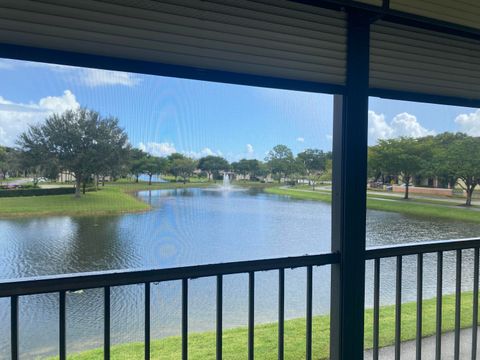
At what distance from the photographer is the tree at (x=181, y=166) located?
56.2 inches

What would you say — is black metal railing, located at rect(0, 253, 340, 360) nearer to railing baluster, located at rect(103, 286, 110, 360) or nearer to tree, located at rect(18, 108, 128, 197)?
railing baluster, located at rect(103, 286, 110, 360)

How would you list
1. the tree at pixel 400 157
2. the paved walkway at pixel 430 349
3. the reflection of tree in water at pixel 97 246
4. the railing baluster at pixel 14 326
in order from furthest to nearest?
the paved walkway at pixel 430 349
the tree at pixel 400 157
the reflection of tree in water at pixel 97 246
the railing baluster at pixel 14 326

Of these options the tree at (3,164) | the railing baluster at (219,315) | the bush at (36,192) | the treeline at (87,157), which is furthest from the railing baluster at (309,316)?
the tree at (3,164)

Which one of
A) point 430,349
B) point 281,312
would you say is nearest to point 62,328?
point 281,312

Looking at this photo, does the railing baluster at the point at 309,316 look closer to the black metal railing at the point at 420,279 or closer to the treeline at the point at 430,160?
the black metal railing at the point at 420,279

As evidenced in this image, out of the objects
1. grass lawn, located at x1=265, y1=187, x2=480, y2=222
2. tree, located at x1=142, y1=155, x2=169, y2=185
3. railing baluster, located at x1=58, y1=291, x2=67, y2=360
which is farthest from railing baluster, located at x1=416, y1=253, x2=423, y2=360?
railing baluster, located at x1=58, y1=291, x2=67, y2=360

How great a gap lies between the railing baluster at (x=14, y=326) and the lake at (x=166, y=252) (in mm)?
23

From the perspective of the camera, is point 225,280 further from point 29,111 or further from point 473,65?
point 473,65

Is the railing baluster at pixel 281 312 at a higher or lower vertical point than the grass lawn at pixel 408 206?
lower

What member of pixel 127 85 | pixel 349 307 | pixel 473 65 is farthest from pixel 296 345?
pixel 473 65

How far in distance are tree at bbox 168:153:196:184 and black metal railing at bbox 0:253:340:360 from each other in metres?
0.41

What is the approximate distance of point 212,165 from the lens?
1.49 m

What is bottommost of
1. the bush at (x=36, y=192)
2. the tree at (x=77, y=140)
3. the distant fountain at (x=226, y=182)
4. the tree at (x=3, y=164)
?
the bush at (x=36, y=192)

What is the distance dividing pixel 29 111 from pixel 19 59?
0.21m
